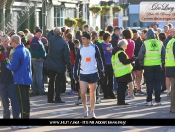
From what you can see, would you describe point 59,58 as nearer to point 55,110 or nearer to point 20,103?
point 55,110

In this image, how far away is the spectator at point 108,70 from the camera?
622 inches

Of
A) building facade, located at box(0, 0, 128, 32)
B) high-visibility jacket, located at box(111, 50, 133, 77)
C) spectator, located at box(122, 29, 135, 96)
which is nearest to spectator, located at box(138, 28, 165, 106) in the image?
high-visibility jacket, located at box(111, 50, 133, 77)

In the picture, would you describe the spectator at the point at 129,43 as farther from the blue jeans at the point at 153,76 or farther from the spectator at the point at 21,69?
the spectator at the point at 21,69

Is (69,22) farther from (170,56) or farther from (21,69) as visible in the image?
(21,69)

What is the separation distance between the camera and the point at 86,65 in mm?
12344

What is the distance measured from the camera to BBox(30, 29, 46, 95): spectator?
661 inches

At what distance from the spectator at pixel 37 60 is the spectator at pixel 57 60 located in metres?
1.52

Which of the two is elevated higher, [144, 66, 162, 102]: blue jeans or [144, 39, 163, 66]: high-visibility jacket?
[144, 39, 163, 66]: high-visibility jacket

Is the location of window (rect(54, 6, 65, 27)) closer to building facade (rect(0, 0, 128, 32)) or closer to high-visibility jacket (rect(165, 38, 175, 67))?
building facade (rect(0, 0, 128, 32))

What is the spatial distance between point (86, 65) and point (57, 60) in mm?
2821

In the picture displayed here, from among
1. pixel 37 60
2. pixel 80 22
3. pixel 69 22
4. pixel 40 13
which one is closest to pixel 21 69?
pixel 37 60

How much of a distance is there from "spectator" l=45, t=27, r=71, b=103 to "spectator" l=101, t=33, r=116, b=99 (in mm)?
1221

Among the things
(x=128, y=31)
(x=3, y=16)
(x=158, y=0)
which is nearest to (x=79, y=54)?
(x=158, y=0)

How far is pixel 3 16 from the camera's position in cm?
2500
